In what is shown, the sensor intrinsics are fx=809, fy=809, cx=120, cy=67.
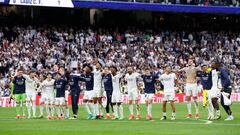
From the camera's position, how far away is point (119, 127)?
29109 millimetres

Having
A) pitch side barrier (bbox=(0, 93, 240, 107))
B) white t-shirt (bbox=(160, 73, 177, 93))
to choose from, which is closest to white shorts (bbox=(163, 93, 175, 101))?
white t-shirt (bbox=(160, 73, 177, 93))

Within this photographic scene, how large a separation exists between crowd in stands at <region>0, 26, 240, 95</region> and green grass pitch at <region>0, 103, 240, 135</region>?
16.3m

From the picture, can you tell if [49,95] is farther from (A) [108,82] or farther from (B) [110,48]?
(B) [110,48]

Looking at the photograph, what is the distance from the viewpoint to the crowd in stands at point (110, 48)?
5156 cm

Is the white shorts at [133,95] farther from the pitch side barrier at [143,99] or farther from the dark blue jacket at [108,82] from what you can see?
the pitch side barrier at [143,99]

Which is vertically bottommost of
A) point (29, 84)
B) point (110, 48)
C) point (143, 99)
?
point (143, 99)

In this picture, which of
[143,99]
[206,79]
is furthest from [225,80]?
[143,99]

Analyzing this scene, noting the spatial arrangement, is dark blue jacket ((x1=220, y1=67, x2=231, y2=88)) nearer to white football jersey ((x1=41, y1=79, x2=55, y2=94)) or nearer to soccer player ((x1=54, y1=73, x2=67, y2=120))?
soccer player ((x1=54, y1=73, x2=67, y2=120))

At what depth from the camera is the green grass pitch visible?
26.8m

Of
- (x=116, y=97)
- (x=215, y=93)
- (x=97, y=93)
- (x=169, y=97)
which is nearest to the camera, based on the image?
(x=215, y=93)

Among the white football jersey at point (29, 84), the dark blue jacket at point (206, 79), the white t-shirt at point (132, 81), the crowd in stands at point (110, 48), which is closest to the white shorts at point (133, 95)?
the white t-shirt at point (132, 81)

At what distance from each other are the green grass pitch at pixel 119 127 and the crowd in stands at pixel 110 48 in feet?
53.6

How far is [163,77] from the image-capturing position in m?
33.8

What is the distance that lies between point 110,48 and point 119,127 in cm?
2824
